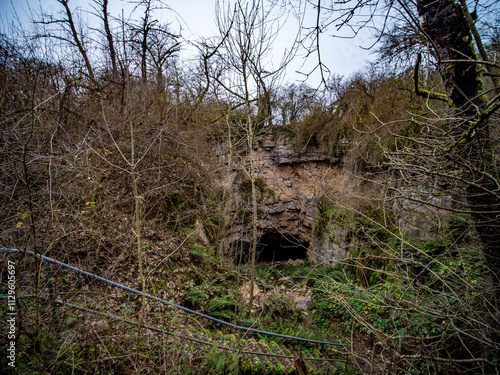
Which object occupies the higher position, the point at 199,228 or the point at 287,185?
the point at 287,185

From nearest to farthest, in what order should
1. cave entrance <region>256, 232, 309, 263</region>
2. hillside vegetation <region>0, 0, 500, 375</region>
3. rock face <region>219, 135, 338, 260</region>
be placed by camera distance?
hillside vegetation <region>0, 0, 500, 375</region> → rock face <region>219, 135, 338, 260</region> → cave entrance <region>256, 232, 309, 263</region>

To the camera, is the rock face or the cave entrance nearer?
the rock face

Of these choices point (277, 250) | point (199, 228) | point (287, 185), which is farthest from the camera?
point (277, 250)

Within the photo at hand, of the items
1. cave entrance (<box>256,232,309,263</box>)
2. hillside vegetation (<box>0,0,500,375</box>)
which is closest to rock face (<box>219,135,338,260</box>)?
cave entrance (<box>256,232,309,263</box>)

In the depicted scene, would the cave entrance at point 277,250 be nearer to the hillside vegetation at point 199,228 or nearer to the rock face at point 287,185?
the rock face at point 287,185

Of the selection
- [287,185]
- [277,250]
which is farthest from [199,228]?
[277,250]

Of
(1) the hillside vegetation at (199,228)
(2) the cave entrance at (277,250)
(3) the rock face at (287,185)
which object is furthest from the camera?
(2) the cave entrance at (277,250)

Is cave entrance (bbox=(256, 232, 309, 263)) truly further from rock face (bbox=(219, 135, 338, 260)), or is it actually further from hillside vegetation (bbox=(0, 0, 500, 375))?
hillside vegetation (bbox=(0, 0, 500, 375))

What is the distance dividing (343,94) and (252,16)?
19.6 ft

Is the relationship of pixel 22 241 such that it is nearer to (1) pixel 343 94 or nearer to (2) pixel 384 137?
(2) pixel 384 137

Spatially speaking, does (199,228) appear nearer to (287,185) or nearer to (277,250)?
(287,185)

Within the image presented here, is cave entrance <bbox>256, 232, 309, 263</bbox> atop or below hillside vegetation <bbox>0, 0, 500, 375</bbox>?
below

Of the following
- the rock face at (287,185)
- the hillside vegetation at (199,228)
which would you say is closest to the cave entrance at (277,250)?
the rock face at (287,185)

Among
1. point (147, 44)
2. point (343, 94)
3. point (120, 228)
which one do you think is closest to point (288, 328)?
point (120, 228)
